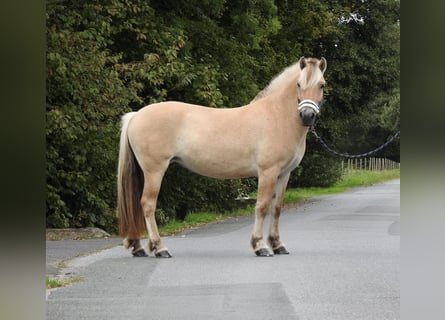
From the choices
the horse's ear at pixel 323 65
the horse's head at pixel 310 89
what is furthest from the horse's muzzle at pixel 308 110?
the horse's ear at pixel 323 65

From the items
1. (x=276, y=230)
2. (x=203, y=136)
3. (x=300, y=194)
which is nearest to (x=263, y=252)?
(x=276, y=230)

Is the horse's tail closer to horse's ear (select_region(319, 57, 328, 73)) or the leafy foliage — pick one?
the leafy foliage

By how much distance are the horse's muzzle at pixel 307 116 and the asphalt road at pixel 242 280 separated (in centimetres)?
139

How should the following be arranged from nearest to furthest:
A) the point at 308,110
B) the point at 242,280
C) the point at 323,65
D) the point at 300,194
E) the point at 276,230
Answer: the point at 242,280, the point at 323,65, the point at 308,110, the point at 276,230, the point at 300,194

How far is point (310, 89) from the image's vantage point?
8.23 meters

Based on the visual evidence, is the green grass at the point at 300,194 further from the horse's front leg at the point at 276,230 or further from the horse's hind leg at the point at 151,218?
the horse's hind leg at the point at 151,218

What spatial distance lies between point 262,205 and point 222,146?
0.84m

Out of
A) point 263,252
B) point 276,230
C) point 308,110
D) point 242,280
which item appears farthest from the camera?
point 276,230

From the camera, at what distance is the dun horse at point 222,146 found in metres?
9.05

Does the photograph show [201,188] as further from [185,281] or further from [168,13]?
[185,281]

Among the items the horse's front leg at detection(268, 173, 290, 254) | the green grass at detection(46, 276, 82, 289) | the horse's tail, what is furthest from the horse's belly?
the green grass at detection(46, 276, 82, 289)

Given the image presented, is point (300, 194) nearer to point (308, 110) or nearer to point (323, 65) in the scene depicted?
point (308, 110)

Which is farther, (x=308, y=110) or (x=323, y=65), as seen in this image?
(x=308, y=110)
